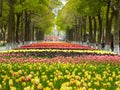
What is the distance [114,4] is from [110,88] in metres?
39.8

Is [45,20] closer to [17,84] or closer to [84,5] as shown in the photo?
[84,5]

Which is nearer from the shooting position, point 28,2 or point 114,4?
point 114,4

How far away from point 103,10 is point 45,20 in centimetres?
3294

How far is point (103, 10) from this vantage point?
61.2 m

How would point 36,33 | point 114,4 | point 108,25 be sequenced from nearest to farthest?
point 114,4 < point 108,25 < point 36,33

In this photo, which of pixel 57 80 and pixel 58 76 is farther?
pixel 58 76

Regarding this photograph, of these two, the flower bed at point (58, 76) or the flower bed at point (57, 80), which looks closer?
the flower bed at point (57, 80)

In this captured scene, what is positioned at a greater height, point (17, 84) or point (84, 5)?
point (84, 5)

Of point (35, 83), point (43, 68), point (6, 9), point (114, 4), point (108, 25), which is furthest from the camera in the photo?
point (6, 9)

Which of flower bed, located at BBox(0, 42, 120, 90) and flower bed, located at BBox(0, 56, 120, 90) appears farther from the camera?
flower bed, located at BBox(0, 42, 120, 90)

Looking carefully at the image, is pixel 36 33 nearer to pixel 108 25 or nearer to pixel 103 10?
pixel 103 10

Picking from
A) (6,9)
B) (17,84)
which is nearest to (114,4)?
(6,9)

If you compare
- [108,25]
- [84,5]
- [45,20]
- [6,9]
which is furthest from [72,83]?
[45,20]

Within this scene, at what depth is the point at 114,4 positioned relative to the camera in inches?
1813
